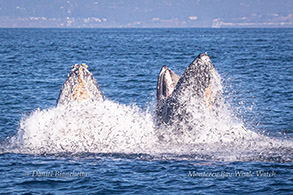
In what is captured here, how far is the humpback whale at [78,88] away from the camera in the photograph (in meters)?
13.9

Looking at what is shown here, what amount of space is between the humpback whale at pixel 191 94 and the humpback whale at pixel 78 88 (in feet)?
6.65

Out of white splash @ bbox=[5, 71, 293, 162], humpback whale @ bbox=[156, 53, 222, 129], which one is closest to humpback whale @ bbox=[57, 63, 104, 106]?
white splash @ bbox=[5, 71, 293, 162]

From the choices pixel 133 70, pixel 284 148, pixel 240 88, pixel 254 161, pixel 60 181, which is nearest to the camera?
pixel 60 181

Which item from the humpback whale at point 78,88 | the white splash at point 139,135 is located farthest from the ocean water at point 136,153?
the humpback whale at point 78,88

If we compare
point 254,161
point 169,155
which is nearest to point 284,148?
point 254,161

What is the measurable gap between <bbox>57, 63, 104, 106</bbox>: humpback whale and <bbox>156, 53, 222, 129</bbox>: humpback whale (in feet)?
6.65

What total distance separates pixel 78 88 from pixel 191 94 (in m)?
3.18

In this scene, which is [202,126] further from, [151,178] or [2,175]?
[2,175]

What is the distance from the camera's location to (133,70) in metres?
38.9

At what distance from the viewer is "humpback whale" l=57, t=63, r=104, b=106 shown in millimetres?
13906

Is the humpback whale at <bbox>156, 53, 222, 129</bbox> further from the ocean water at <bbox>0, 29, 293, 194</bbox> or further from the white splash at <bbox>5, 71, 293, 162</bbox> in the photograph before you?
the ocean water at <bbox>0, 29, 293, 194</bbox>

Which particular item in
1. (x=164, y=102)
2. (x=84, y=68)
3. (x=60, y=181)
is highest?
(x=84, y=68)

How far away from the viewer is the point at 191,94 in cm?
1320

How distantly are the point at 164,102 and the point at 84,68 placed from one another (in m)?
2.53
